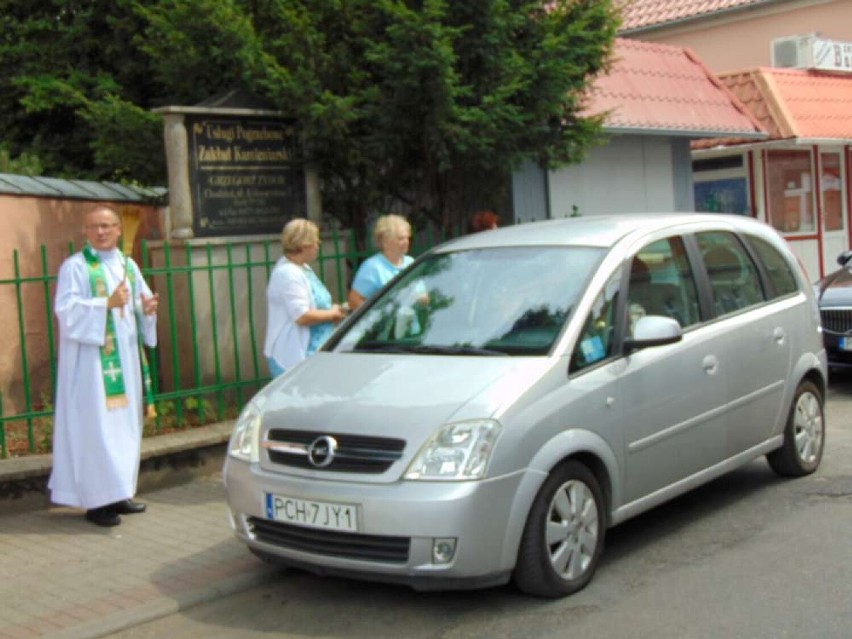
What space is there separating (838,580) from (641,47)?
10.6 meters

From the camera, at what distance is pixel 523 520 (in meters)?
4.98

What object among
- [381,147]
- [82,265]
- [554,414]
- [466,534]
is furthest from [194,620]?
[381,147]

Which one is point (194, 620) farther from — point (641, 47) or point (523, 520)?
point (641, 47)

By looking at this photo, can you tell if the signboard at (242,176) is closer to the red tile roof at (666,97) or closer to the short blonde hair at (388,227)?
the short blonde hair at (388,227)

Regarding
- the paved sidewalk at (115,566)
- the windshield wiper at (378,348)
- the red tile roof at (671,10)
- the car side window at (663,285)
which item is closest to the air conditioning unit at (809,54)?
the red tile roof at (671,10)

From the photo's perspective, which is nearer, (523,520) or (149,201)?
(523,520)

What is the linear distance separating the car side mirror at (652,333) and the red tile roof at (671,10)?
65.5ft

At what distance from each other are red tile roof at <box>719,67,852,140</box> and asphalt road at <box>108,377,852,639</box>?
35.7 ft

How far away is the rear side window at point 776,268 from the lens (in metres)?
7.19

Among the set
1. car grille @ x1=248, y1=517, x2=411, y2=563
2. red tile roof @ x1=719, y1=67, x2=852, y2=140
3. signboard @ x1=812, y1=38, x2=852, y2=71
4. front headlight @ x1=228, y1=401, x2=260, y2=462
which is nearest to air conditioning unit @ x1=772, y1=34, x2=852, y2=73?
signboard @ x1=812, y1=38, x2=852, y2=71

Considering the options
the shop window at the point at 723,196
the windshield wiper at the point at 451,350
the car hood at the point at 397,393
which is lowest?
the car hood at the point at 397,393

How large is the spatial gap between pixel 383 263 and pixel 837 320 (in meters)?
5.51

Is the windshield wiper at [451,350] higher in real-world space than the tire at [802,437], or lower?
higher

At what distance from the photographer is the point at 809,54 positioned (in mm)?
18516
